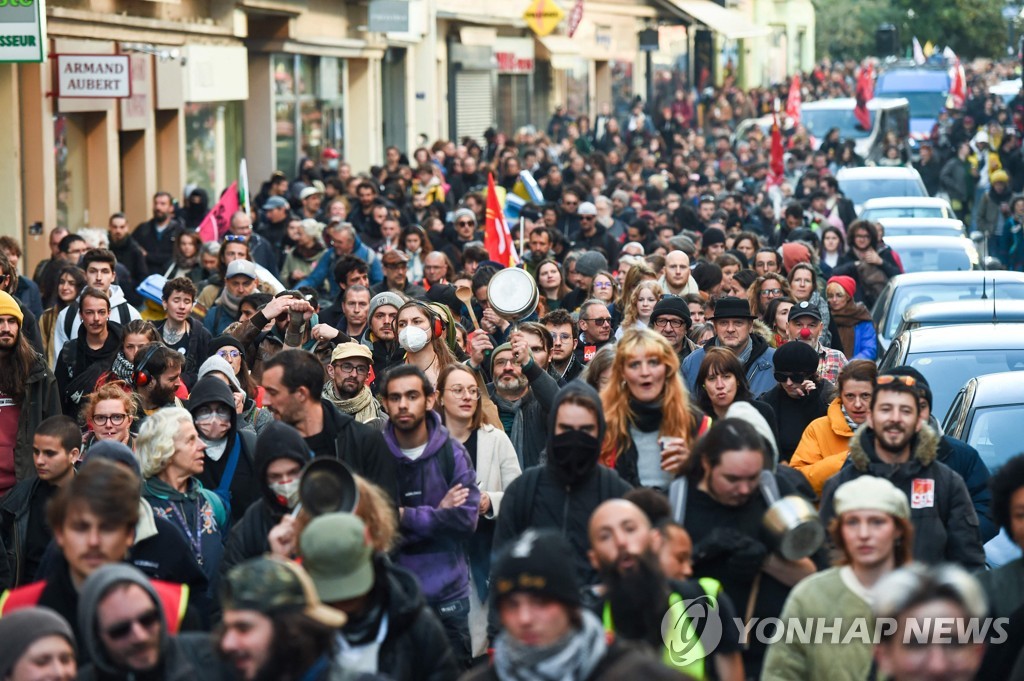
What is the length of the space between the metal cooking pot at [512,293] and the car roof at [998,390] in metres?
2.78

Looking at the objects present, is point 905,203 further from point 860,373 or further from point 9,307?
point 9,307

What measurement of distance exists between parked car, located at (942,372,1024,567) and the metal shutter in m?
30.6

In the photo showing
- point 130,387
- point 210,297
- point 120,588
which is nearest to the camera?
point 120,588

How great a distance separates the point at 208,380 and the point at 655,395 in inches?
81.6

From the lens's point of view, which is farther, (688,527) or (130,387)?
(130,387)

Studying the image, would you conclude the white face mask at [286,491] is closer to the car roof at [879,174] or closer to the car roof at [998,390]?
the car roof at [998,390]


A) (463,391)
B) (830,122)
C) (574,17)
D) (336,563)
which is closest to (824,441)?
(463,391)

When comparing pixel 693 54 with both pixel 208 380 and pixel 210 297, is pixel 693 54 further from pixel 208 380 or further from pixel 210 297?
pixel 208 380

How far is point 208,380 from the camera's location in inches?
327

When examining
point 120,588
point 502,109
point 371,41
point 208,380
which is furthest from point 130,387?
point 502,109

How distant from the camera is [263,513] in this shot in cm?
670

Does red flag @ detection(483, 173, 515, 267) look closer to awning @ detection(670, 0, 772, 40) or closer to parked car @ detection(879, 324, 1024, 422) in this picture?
parked car @ detection(879, 324, 1024, 422)

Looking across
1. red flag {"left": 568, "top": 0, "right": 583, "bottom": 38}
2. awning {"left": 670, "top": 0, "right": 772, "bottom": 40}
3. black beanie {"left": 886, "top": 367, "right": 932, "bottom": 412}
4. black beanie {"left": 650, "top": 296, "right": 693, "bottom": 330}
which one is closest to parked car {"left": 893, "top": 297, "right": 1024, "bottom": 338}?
black beanie {"left": 650, "top": 296, "right": 693, "bottom": 330}

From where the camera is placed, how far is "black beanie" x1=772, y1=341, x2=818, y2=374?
940cm
